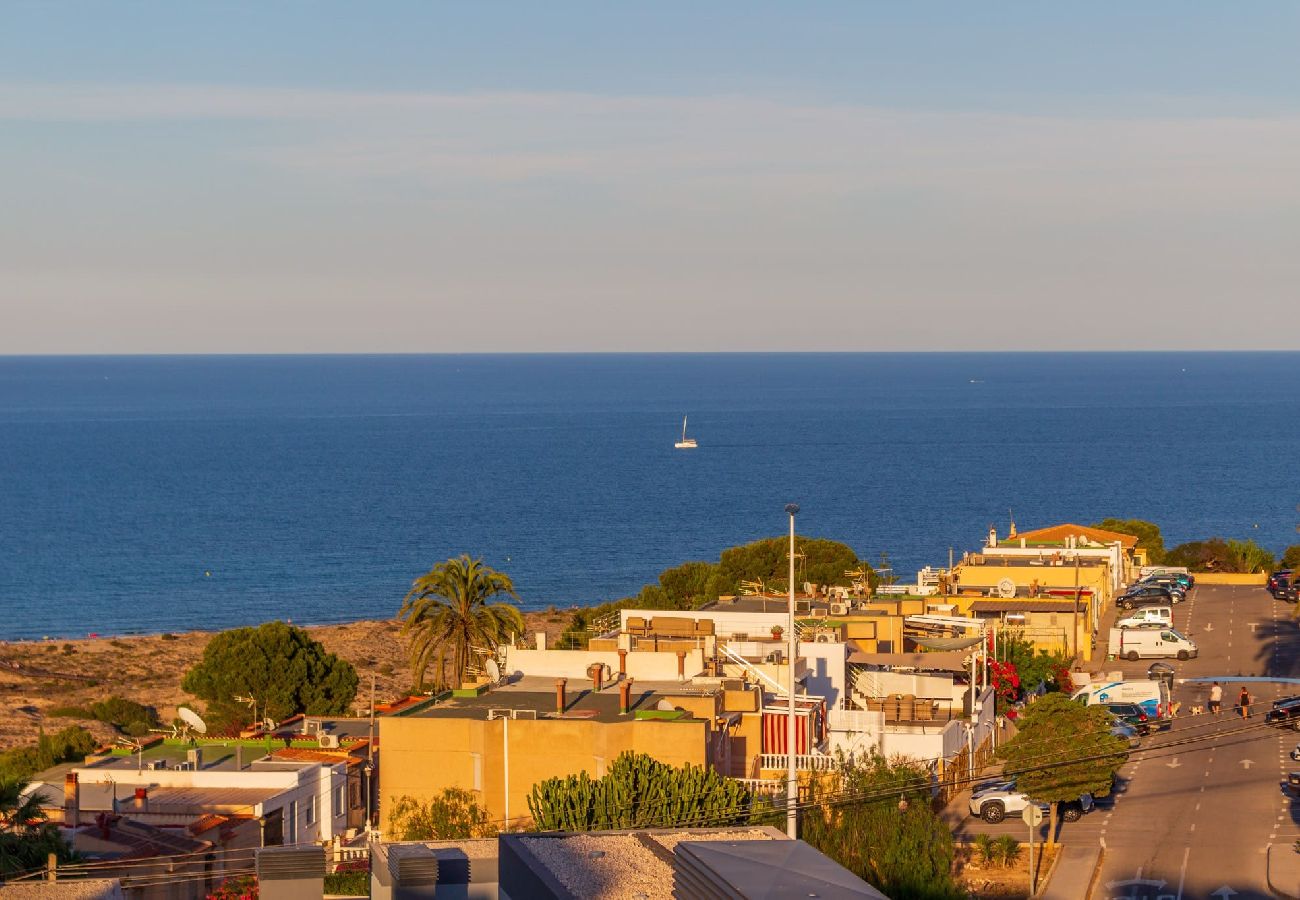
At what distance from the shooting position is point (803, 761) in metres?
35.8

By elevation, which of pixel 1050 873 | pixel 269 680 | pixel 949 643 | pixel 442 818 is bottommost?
pixel 1050 873

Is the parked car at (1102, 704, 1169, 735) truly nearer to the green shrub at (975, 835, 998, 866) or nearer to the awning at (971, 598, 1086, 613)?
the green shrub at (975, 835, 998, 866)

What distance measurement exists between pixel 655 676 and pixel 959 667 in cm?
834

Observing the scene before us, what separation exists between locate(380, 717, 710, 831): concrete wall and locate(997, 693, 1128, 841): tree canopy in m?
6.83

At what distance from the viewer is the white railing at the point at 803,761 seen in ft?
117

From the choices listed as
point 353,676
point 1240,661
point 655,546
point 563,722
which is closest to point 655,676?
point 563,722

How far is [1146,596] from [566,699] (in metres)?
36.3

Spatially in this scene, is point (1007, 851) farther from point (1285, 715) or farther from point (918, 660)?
point (1285, 715)

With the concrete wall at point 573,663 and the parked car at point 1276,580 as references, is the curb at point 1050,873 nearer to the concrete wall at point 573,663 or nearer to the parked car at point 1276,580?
the concrete wall at point 573,663

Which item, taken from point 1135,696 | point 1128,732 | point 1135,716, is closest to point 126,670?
point 1135,696

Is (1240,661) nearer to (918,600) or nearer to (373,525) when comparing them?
(918,600)

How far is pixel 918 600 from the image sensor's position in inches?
2274

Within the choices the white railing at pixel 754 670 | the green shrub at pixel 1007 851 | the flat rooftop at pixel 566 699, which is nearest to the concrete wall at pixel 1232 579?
the white railing at pixel 754 670

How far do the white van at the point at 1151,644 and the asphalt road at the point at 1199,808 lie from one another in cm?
141
